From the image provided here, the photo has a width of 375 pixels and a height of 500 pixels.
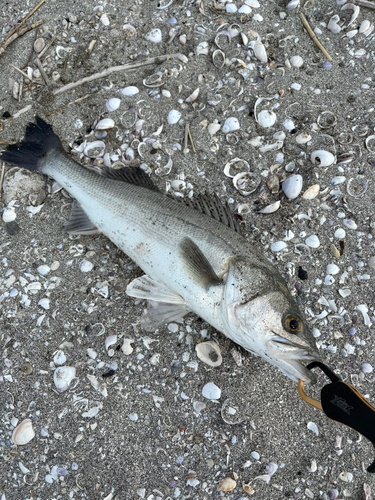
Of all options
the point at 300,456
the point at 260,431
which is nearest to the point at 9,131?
the point at 260,431

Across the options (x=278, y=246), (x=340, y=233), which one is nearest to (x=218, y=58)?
(x=278, y=246)

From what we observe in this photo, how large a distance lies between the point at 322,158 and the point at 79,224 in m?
2.39

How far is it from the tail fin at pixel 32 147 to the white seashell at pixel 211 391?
252 cm

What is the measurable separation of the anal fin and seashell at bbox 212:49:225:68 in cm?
203

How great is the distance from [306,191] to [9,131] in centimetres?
302

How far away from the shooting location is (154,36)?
12.0ft

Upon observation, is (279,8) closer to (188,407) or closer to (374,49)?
(374,49)

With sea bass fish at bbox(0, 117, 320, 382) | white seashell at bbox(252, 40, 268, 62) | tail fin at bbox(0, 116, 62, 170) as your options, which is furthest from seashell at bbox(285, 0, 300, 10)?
tail fin at bbox(0, 116, 62, 170)

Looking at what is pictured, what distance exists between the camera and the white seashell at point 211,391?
9.78ft

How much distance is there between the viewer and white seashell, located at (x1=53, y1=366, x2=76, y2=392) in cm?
299

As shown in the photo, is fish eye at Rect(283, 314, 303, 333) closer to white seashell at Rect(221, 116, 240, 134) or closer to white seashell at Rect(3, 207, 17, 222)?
white seashell at Rect(221, 116, 240, 134)

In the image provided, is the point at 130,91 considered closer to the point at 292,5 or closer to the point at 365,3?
the point at 292,5

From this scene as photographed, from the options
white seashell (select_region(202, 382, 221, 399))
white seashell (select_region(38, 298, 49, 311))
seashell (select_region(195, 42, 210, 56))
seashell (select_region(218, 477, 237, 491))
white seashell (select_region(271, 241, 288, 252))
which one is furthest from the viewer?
seashell (select_region(195, 42, 210, 56))

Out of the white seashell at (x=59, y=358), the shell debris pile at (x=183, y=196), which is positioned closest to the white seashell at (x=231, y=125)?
the shell debris pile at (x=183, y=196)
